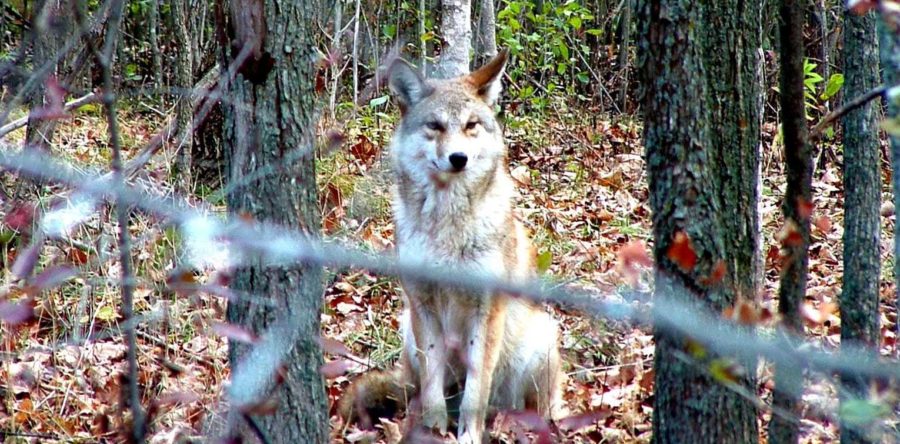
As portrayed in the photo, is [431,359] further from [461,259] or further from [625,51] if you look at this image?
[625,51]

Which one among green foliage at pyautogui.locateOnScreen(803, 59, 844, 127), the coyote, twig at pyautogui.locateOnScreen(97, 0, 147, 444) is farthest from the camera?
green foliage at pyautogui.locateOnScreen(803, 59, 844, 127)

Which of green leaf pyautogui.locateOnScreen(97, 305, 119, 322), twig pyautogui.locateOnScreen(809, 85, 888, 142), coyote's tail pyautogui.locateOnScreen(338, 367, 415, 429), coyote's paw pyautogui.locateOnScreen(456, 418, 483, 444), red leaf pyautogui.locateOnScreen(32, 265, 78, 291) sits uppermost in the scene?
twig pyautogui.locateOnScreen(809, 85, 888, 142)

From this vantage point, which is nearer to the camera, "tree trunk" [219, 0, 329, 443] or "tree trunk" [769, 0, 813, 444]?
"tree trunk" [769, 0, 813, 444]

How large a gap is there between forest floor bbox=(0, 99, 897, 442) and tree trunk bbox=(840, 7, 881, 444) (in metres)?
0.27

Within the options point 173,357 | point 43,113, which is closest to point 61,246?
point 173,357

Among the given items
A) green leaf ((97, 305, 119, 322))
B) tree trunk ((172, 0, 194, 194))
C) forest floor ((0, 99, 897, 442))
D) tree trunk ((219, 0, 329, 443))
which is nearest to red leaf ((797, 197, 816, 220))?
forest floor ((0, 99, 897, 442))

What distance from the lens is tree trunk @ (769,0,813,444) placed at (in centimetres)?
290

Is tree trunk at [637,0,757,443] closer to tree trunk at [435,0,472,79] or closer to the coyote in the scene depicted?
the coyote

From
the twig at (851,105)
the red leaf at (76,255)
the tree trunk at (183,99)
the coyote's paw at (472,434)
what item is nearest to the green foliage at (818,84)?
the twig at (851,105)

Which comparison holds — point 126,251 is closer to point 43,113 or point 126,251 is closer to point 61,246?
point 43,113

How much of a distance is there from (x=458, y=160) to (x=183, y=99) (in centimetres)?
231

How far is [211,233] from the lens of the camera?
1423 mm

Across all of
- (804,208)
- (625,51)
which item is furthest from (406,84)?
(625,51)

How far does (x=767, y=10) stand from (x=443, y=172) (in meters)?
8.92
